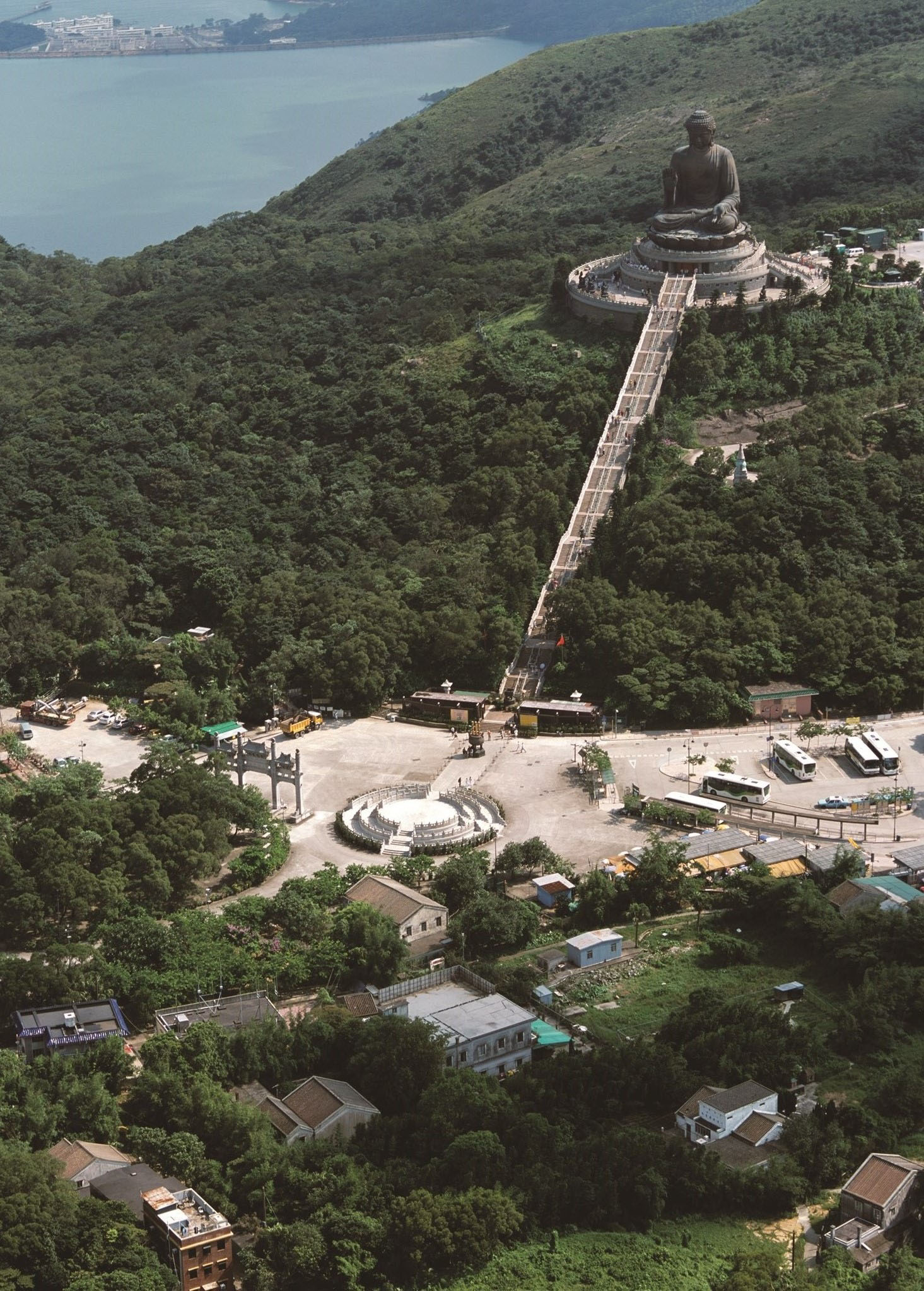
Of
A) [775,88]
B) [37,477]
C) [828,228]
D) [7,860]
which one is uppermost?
[775,88]

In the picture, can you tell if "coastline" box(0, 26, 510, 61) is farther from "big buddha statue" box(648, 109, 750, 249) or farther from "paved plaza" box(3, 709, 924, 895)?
"paved plaza" box(3, 709, 924, 895)

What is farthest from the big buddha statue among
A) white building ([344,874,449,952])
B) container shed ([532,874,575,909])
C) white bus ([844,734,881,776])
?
white building ([344,874,449,952])

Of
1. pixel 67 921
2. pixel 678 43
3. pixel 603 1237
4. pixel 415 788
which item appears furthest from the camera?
pixel 678 43

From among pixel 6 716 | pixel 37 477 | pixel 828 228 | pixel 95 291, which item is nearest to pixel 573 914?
pixel 6 716

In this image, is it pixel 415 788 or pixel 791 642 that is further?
pixel 791 642

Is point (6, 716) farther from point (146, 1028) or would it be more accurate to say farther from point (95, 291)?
point (95, 291)
